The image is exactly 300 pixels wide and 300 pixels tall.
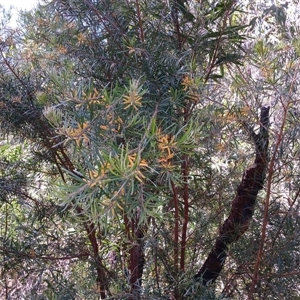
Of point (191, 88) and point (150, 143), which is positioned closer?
point (150, 143)

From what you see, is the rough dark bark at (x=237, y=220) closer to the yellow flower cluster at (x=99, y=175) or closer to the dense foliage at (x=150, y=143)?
the dense foliage at (x=150, y=143)

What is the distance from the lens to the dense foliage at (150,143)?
2.20ft

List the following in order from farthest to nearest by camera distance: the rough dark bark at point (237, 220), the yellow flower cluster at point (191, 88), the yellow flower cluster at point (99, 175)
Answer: the rough dark bark at point (237, 220), the yellow flower cluster at point (191, 88), the yellow flower cluster at point (99, 175)

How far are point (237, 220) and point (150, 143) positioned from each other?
2.41ft

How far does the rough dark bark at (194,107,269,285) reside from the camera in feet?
3.88

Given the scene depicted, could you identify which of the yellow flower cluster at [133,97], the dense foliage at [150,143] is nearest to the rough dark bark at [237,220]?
the dense foliage at [150,143]

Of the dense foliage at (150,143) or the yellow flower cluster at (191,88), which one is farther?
the yellow flower cluster at (191,88)

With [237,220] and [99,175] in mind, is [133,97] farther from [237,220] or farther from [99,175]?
[237,220]

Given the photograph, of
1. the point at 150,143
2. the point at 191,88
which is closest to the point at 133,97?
the point at 150,143

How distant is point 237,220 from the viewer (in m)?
1.27

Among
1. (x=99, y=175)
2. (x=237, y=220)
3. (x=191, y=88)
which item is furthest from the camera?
(x=237, y=220)

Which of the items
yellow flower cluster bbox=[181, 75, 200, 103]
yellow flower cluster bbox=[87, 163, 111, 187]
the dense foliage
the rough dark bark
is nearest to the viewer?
yellow flower cluster bbox=[87, 163, 111, 187]

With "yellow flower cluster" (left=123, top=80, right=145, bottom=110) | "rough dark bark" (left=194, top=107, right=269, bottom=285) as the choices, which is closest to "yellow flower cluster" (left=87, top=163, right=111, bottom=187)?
"yellow flower cluster" (left=123, top=80, right=145, bottom=110)

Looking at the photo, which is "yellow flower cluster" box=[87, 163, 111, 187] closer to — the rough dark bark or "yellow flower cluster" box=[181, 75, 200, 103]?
"yellow flower cluster" box=[181, 75, 200, 103]
